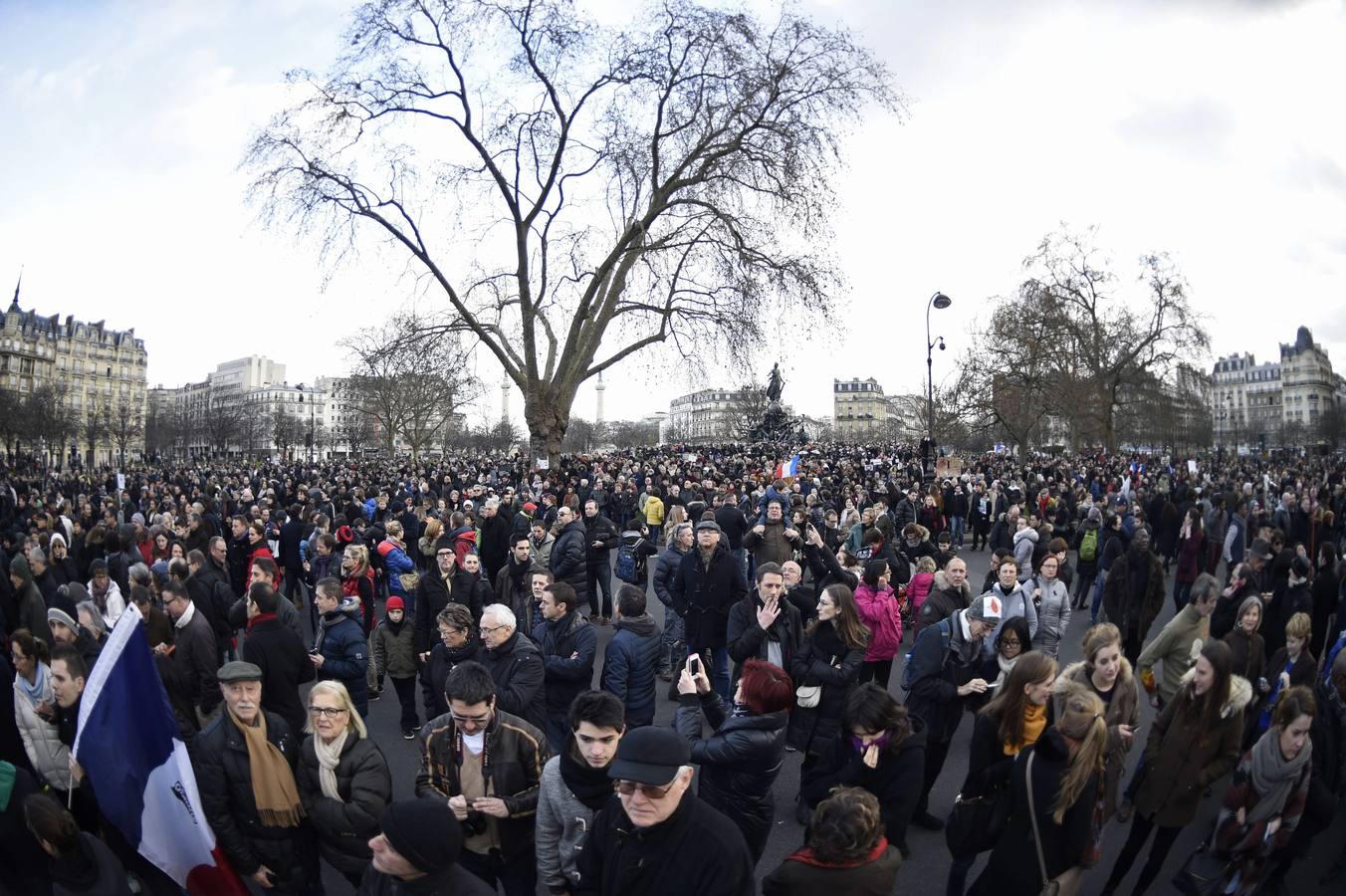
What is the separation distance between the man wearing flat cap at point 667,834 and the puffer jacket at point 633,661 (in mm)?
2145

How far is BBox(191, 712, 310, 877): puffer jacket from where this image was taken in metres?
3.37

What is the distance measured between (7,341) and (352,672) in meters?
106

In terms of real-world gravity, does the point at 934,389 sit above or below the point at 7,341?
below

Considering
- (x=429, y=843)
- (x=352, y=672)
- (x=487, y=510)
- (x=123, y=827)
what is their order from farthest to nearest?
1. (x=487, y=510)
2. (x=352, y=672)
3. (x=123, y=827)
4. (x=429, y=843)

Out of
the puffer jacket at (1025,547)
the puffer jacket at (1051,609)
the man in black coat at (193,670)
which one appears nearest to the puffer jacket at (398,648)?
the man in black coat at (193,670)

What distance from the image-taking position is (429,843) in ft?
7.38

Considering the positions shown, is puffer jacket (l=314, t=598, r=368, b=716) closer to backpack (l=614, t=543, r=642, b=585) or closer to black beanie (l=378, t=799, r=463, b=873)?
black beanie (l=378, t=799, r=463, b=873)

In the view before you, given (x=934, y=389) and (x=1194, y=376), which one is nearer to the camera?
(x=1194, y=376)

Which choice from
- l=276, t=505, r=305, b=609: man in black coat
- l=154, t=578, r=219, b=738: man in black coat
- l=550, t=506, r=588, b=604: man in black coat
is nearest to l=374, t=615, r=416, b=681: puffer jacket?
l=154, t=578, r=219, b=738: man in black coat

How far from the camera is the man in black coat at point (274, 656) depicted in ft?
15.8

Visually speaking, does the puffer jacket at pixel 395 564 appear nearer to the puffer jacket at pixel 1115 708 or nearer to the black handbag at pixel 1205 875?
the puffer jacket at pixel 1115 708

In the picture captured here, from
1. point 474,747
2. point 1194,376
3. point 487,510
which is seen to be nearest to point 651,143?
point 487,510

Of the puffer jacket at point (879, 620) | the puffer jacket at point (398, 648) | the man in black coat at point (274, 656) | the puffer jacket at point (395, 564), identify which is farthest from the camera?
the puffer jacket at point (395, 564)

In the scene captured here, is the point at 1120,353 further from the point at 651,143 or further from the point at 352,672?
the point at 352,672
